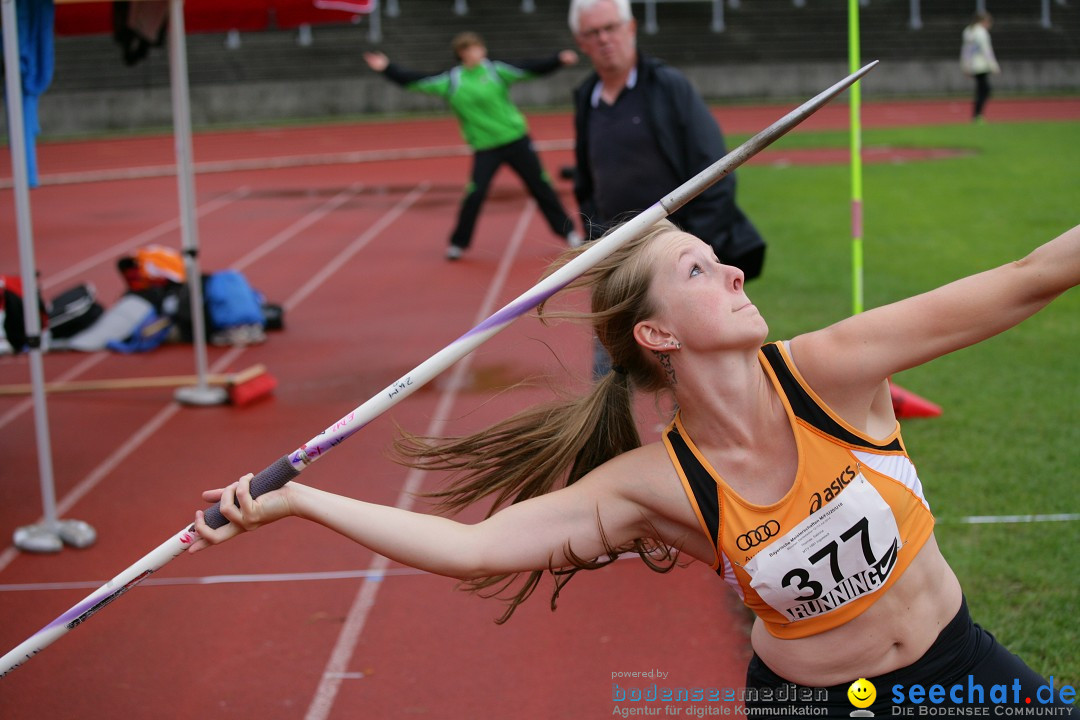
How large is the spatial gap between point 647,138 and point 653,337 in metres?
2.90

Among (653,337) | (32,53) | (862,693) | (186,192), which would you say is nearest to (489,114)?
(186,192)

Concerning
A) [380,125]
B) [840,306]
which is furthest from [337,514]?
[380,125]

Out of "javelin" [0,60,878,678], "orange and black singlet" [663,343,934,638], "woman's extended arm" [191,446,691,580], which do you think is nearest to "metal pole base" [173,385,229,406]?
"javelin" [0,60,878,678]

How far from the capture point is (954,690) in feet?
7.56

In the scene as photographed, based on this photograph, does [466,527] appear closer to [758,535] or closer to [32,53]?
[758,535]

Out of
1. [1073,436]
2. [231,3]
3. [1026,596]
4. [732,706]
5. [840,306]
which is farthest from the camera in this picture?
[840,306]

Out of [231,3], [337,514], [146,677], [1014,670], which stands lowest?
[146,677]

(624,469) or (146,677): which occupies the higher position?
(624,469)

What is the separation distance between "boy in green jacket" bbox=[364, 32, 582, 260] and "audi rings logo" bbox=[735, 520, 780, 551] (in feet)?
29.5

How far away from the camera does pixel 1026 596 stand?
→ 4074mm

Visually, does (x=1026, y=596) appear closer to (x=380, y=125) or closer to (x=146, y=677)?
(x=146, y=677)

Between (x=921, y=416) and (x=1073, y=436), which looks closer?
(x=1073, y=436)

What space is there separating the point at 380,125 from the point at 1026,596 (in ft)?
82.4

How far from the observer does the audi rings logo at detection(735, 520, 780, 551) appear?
2.29 metres
